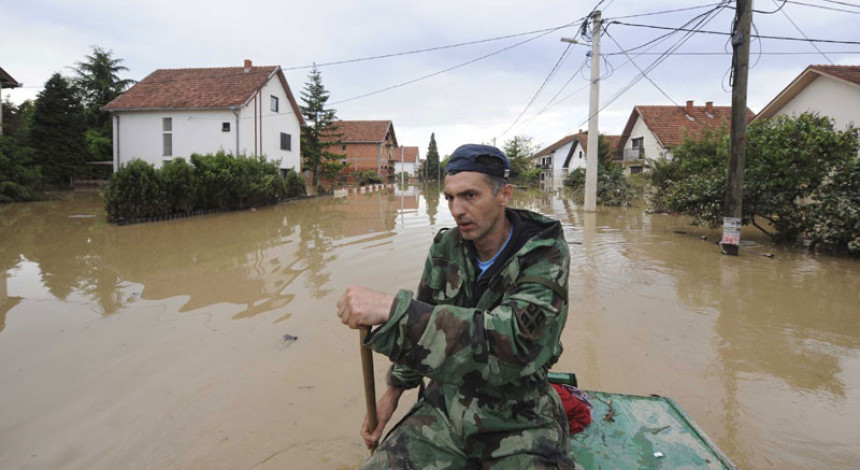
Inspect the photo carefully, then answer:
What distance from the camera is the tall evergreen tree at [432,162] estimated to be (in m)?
81.5

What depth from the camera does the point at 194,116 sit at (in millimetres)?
26375

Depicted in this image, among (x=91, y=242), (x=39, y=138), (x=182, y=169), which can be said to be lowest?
(x=91, y=242)

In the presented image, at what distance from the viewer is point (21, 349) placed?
4648mm

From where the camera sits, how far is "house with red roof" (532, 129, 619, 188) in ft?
159

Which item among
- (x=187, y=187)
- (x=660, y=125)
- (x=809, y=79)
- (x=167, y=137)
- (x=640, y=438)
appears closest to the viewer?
(x=640, y=438)

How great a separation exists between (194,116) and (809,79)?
2900 cm

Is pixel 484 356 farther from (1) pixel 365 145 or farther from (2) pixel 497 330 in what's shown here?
(1) pixel 365 145

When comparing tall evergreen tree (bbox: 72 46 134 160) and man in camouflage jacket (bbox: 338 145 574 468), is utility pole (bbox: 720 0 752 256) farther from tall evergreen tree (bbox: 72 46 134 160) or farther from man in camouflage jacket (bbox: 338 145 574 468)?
tall evergreen tree (bbox: 72 46 134 160)

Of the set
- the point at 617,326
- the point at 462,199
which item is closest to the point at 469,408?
the point at 462,199

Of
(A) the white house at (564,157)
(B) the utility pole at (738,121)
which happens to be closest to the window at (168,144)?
(B) the utility pole at (738,121)

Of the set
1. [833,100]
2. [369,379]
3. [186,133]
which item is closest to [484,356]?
[369,379]

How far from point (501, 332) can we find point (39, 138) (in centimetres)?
3581

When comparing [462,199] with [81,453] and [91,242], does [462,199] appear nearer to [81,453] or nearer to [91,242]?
[81,453]

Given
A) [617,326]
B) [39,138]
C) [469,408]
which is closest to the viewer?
[469,408]
